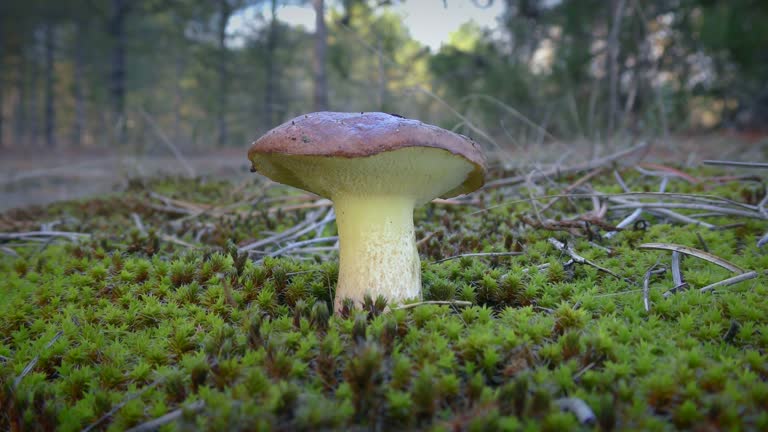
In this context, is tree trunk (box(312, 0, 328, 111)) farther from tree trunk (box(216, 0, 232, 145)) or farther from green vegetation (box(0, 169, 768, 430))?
tree trunk (box(216, 0, 232, 145))

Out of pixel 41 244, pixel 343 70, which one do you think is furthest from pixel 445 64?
pixel 41 244

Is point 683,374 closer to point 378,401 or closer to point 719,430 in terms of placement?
point 719,430

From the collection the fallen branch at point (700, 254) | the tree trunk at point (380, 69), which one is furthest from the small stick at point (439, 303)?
the tree trunk at point (380, 69)

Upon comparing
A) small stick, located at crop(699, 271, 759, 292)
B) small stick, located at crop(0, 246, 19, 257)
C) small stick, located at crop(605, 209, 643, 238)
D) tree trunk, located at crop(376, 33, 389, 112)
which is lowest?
small stick, located at crop(0, 246, 19, 257)

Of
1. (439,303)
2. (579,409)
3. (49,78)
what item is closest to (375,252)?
(439,303)

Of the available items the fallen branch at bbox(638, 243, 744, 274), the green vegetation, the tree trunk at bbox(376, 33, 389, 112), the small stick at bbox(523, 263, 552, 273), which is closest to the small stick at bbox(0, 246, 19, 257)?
the green vegetation

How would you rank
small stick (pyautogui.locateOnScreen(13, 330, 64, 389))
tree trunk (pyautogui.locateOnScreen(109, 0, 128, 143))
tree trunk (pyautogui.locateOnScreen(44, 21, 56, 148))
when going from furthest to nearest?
tree trunk (pyautogui.locateOnScreen(44, 21, 56, 148)) < tree trunk (pyautogui.locateOnScreen(109, 0, 128, 143)) < small stick (pyautogui.locateOnScreen(13, 330, 64, 389))
